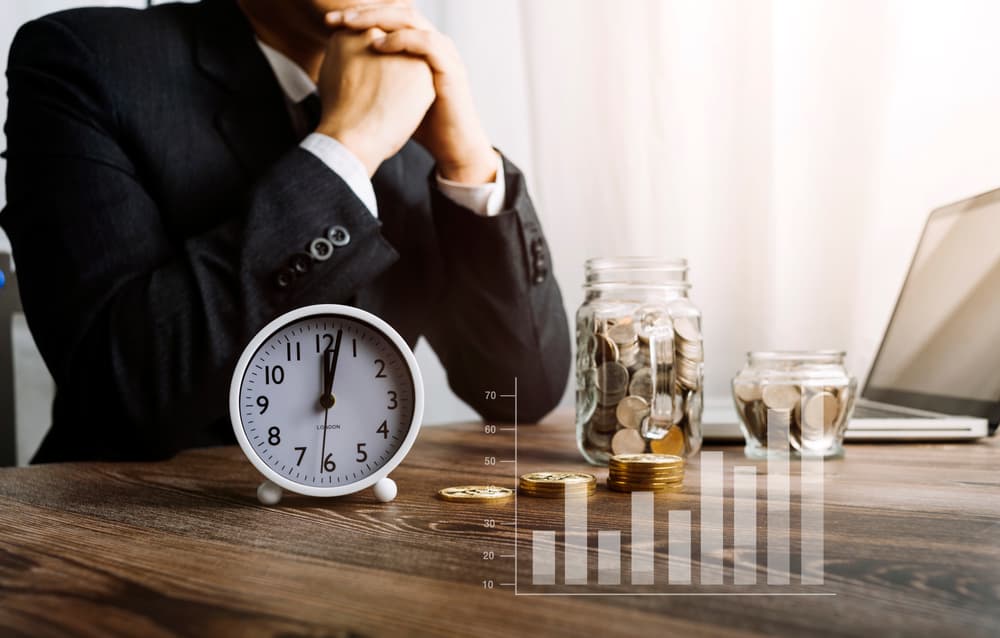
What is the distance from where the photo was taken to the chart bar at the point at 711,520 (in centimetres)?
47

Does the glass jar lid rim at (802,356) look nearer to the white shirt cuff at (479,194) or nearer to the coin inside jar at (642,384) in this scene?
the coin inside jar at (642,384)

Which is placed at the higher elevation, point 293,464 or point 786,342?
point 293,464

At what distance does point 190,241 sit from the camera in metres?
Answer: 1.01

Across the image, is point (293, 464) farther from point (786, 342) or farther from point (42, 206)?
point (786, 342)

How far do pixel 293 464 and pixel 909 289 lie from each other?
3.93 ft

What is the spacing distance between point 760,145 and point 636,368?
106 centimetres

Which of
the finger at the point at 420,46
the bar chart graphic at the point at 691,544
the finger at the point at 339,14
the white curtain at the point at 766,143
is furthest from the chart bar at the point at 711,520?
the white curtain at the point at 766,143

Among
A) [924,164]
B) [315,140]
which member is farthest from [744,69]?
[315,140]

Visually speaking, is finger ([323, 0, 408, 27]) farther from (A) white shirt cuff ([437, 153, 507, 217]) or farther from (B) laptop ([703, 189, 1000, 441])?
(B) laptop ([703, 189, 1000, 441])

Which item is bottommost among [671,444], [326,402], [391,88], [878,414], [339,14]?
[878,414]

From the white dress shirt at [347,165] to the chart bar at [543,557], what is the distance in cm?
58

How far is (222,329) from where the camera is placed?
3.23 ft

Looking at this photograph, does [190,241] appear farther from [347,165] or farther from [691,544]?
[691,544]

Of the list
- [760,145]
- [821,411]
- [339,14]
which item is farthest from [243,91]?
[760,145]
